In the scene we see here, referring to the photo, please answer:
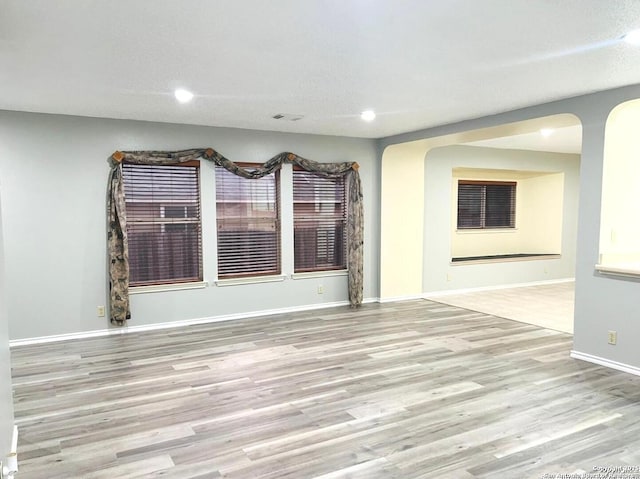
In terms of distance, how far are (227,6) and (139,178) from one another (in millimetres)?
3566

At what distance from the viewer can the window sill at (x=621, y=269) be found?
3.77 meters

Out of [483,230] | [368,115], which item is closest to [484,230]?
[483,230]

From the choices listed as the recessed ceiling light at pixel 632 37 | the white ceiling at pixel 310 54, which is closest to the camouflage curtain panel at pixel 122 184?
the white ceiling at pixel 310 54

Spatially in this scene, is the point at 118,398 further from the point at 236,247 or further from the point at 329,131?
the point at 329,131

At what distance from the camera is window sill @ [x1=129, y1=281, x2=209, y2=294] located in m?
5.30

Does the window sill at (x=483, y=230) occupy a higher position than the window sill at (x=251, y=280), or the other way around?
the window sill at (x=483, y=230)

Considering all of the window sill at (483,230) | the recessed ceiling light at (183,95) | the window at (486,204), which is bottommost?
the window sill at (483,230)

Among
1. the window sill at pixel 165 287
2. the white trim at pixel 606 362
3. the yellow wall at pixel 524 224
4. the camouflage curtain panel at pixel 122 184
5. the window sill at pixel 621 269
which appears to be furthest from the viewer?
the yellow wall at pixel 524 224

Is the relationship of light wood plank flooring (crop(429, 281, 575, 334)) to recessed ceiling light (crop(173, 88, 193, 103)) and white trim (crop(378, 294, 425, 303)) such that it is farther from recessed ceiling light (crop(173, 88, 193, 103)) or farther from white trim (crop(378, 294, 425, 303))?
recessed ceiling light (crop(173, 88, 193, 103))

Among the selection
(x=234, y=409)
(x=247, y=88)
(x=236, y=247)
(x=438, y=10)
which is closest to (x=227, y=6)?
(x=438, y=10)

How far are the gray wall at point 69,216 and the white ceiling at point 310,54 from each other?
44cm

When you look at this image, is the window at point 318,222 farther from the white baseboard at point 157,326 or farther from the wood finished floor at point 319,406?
the wood finished floor at point 319,406

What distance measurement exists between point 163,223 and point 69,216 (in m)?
0.99

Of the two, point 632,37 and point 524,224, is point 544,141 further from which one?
point 632,37
